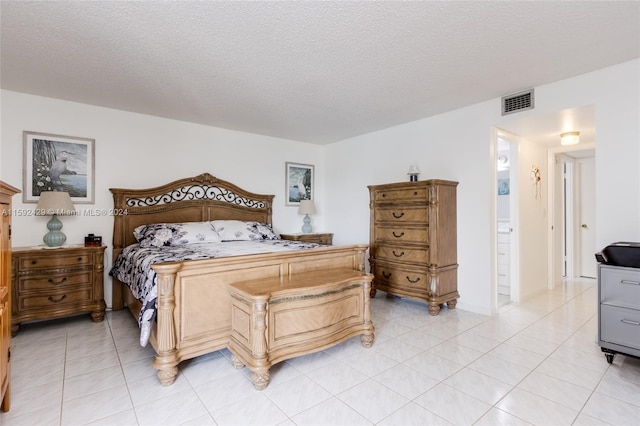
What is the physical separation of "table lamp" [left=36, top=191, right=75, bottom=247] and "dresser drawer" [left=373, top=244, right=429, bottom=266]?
3.47 meters

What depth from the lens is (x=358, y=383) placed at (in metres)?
2.10

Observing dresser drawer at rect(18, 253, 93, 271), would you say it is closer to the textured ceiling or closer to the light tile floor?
the light tile floor

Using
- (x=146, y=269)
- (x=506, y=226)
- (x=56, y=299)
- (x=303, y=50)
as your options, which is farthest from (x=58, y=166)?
(x=506, y=226)

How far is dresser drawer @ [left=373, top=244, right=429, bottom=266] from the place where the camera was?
11.8 feet

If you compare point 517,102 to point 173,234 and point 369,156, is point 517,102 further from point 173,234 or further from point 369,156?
point 173,234

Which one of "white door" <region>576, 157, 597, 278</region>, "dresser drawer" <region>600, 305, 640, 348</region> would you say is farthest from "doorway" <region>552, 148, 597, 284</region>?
"dresser drawer" <region>600, 305, 640, 348</region>

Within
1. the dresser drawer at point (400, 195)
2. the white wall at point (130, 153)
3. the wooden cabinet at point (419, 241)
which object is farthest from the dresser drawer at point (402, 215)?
the white wall at point (130, 153)

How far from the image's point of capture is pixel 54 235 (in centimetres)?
329

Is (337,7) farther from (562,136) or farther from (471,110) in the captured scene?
(562,136)

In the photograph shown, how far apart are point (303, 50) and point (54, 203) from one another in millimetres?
2874

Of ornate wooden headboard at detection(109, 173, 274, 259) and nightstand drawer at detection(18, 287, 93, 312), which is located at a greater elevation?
ornate wooden headboard at detection(109, 173, 274, 259)

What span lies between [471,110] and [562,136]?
1.20 meters

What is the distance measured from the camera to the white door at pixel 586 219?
17.3 feet

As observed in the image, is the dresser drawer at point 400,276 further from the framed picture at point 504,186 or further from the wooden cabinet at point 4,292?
the wooden cabinet at point 4,292
